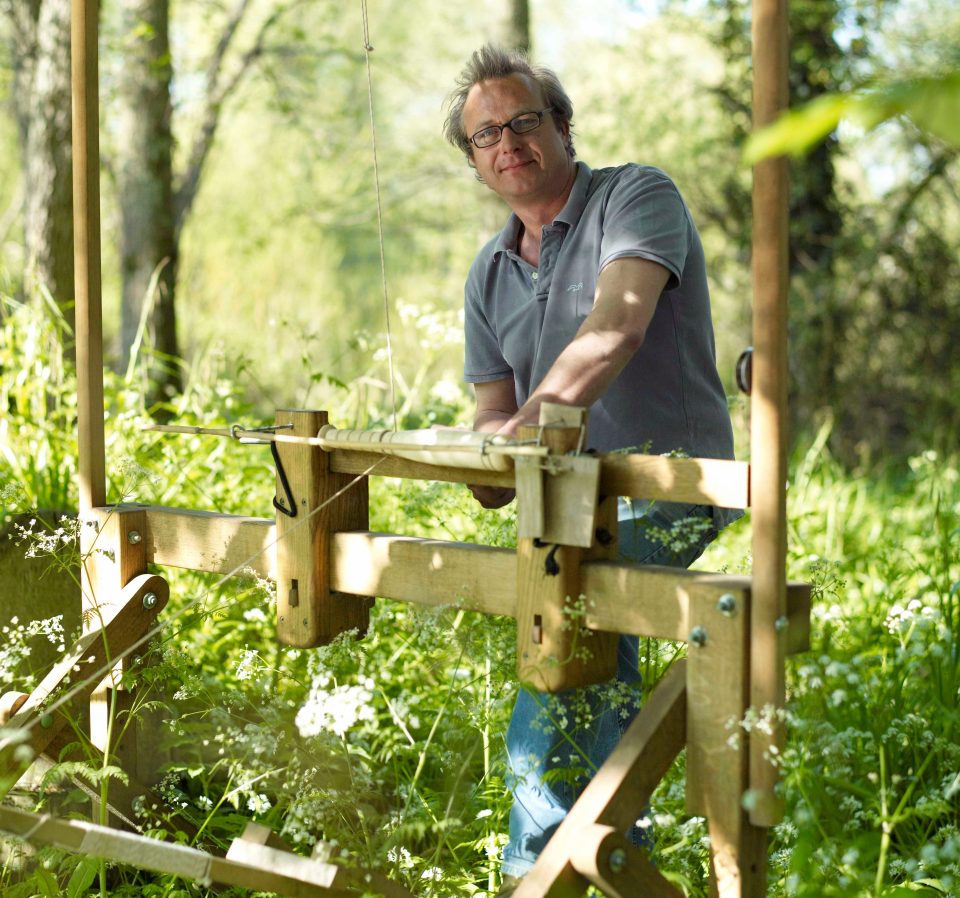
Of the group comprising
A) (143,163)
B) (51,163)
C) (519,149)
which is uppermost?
(143,163)

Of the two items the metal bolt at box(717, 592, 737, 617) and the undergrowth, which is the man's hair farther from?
the metal bolt at box(717, 592, 737, 617)

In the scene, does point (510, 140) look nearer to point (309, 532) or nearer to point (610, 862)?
point (309, 532)

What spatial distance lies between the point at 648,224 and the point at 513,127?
0.44 meters

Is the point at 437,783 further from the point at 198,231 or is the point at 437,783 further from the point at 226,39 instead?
the point at 198,231

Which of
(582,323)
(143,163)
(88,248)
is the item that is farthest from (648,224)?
(143,163)

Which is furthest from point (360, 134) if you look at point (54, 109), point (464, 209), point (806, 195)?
point (54, 109)

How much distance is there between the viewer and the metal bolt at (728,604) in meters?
1.74

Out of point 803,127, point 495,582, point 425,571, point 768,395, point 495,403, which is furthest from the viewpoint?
point 495,403

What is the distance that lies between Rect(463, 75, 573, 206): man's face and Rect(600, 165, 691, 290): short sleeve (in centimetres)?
20

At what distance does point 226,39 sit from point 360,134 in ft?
21.8

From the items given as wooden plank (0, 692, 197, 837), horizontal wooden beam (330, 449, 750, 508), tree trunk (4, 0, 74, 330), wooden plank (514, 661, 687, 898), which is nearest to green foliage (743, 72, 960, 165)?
horizontal wooden beam (330, 449, 750, 508)

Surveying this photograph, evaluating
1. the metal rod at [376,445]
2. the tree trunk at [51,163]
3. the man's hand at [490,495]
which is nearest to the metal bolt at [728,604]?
the metal rod at [376,445]

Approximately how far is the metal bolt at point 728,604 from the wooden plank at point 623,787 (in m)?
0.14

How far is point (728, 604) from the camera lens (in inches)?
68.4
